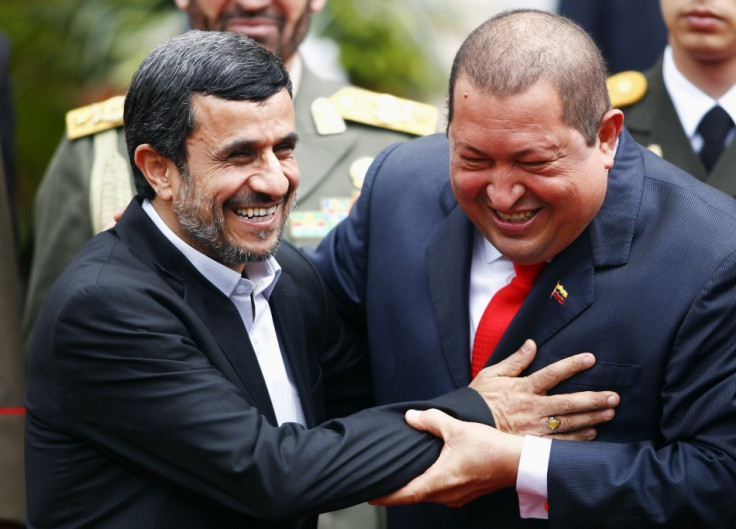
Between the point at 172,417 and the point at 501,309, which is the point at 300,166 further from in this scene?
the point at 172,417

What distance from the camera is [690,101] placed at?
442 centimetres

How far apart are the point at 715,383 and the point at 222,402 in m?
1.16

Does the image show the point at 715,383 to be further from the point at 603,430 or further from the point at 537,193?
the point at 537,193

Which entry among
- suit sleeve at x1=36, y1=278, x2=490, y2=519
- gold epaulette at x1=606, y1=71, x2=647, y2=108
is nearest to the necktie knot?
gold epaulette at x1=606, y1=71, x2=647, y2=108

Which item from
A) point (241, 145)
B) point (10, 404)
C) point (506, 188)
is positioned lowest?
point (10, 404)

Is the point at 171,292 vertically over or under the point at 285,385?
over

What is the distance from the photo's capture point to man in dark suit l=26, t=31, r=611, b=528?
307cm

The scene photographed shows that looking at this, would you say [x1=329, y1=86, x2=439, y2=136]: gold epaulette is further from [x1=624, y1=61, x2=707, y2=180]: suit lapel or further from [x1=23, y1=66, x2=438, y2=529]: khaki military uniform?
[x1=624, y1=61, x2=707, y2=180]: suit lapel

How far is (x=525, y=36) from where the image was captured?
315 cm

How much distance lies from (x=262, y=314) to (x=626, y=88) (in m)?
1.79

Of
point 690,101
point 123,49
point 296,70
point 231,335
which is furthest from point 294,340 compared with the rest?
point 123,49

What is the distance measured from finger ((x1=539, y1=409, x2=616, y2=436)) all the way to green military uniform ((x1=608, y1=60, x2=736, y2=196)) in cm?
121

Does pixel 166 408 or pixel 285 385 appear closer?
pixel 166 408

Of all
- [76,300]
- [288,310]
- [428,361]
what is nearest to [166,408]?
[76,300]
